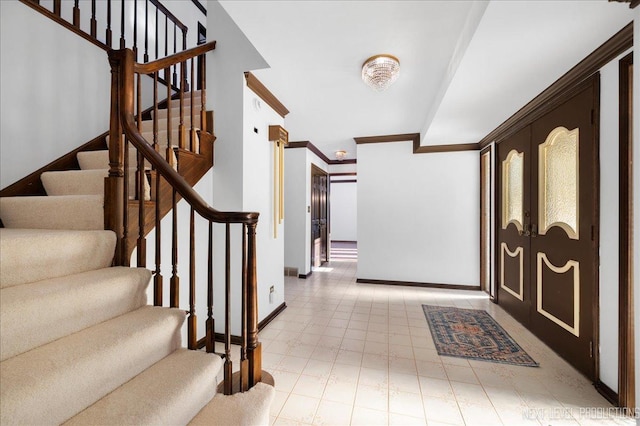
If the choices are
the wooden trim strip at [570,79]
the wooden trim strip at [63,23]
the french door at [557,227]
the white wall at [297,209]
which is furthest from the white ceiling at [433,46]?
the white wall at [297,209]

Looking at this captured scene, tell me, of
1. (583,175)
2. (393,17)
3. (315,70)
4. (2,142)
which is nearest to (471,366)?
(583,175)

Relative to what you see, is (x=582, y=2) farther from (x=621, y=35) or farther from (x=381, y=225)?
(x=381, y=225)

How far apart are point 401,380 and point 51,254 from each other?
2.34 meters

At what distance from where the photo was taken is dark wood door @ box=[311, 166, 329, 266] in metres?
6.05

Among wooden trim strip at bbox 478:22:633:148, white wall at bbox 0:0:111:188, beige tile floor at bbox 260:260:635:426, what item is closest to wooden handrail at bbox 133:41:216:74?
white wall at bbox 0:0:111:188

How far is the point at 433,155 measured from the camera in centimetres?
470

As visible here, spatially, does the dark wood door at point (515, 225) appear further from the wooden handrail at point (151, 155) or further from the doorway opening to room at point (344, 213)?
the doorway opening to room at point (344, 213)

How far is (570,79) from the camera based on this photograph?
225 centimetres

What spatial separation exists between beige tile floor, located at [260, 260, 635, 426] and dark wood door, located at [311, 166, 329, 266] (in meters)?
2.84

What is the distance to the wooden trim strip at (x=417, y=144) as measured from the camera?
455 centimetres

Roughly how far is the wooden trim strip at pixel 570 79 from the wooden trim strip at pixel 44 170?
4.11m

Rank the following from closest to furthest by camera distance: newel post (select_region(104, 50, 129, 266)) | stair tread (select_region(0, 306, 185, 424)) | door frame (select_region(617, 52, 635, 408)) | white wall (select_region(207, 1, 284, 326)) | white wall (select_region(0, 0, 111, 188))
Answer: stair tread (select_region(0, 306, 185, 424)) < newel post (select_region(104, 50, 129, 266)) < door frame (select_region(617, 52, 635, 408)) < white wall (select_region(0, 0, 111, 188)) < white wall (select_region(207, 1, 284, 326))

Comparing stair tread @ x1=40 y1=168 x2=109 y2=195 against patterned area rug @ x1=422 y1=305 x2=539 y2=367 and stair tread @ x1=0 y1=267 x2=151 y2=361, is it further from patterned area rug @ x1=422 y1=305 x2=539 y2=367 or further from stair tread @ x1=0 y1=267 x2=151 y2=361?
patterned area rug @ x1=422 y1=305 x2=539 y2=367

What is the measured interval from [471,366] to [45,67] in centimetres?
426
